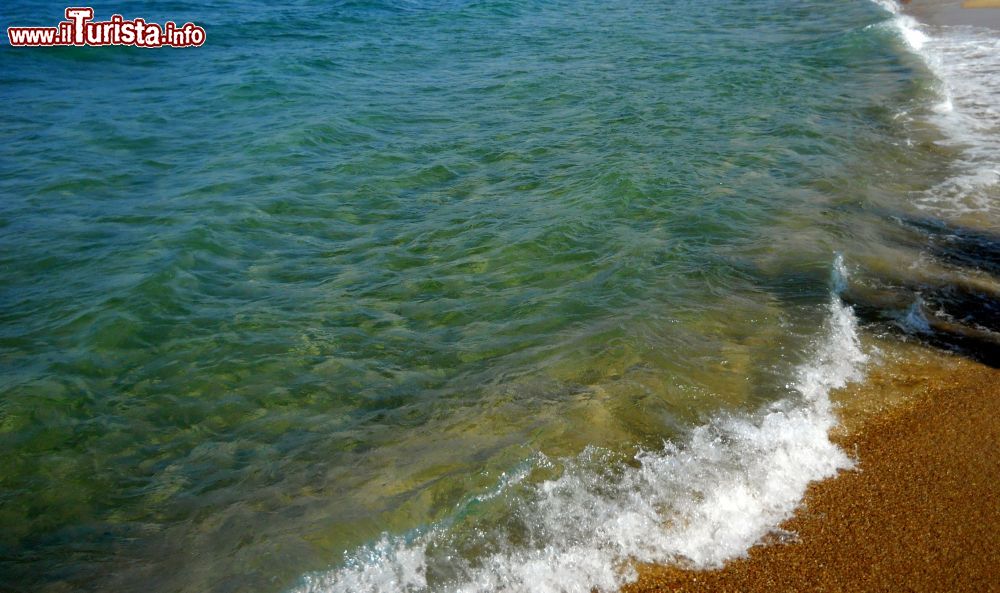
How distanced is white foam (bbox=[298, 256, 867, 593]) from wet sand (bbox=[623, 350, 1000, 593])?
0.50 feet

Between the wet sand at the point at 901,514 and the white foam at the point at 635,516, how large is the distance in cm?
15

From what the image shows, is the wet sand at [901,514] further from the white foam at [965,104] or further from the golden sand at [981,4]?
the golden sand at [981,4]

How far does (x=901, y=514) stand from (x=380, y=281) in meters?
5.31

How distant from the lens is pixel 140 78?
1568 centimetres

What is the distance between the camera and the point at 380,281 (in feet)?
26.1

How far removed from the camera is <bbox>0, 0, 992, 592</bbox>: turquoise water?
203 inches

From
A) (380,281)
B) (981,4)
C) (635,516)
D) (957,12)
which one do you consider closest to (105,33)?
(380,281)

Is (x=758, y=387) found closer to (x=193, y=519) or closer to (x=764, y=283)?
(x=764, y=283)

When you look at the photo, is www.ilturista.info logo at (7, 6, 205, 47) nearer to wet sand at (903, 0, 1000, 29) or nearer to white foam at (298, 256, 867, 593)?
Answer: white foam at (298, 256, 867, 593)

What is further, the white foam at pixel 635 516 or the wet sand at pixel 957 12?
the wet sand at pixel 957 12

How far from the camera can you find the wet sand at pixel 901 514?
14.1 feet

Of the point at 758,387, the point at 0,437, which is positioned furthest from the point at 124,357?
the point at 758,387

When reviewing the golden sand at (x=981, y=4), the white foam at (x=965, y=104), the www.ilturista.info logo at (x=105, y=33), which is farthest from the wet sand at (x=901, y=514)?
the golden sand at (x=981, y=4)

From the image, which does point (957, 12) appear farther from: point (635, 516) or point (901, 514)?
point (635, 516)
